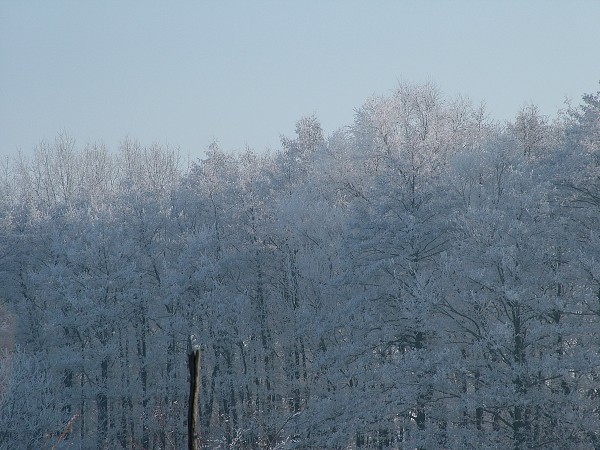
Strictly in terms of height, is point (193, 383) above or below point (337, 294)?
below

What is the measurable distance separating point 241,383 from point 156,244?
847cm

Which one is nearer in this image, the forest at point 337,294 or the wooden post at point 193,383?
the wooden post at point 193,383

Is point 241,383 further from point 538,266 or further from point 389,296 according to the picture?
point 538,266

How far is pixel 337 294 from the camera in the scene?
2648 centimetres

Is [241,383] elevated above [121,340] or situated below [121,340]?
below

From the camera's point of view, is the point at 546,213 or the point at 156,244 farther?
the point at 156,244

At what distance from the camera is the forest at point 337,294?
837 inches

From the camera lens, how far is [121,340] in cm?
3550

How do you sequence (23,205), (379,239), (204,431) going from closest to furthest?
(379,239), (204,431), (23,205)

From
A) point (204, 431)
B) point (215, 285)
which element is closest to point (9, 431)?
point (204, 431)

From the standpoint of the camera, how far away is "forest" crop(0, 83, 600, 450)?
69.8ft

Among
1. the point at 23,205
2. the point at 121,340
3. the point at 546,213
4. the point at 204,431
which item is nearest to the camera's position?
the point at 546,213

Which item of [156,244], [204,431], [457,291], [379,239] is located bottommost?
[204,431]

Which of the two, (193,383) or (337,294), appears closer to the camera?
(193,383)
